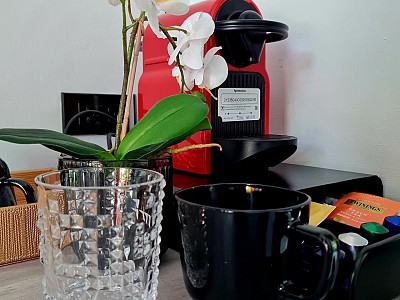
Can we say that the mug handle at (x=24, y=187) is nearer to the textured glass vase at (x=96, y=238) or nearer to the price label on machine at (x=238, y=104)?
the textured glass vase at (x=96, y=238)

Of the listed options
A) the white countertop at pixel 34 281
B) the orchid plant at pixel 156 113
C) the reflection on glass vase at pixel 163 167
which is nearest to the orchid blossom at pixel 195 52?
the orchid plant at pixel 156 113

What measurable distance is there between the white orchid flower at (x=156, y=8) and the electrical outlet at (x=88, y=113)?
0.50m

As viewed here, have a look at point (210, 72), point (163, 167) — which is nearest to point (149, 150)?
point (163, 167)

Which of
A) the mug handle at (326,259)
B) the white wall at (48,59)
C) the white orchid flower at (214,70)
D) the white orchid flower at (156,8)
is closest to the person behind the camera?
the mug handle at (326,259)

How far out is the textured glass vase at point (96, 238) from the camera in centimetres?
34

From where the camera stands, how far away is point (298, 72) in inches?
31.0

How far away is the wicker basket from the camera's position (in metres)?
0.47

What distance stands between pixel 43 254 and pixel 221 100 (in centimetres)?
39

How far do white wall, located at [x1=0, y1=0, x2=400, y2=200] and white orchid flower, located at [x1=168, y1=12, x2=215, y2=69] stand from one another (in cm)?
32

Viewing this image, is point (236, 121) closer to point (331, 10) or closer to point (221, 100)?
point (221, 100)

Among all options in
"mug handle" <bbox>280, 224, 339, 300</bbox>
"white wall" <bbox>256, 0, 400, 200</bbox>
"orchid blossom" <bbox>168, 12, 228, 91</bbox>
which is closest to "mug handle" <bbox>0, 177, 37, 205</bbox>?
"orchid blossom" <bbox>168, 12, 228, 91</bbox>

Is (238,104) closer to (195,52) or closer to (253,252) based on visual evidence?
(195,52)

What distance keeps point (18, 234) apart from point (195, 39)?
30 cm

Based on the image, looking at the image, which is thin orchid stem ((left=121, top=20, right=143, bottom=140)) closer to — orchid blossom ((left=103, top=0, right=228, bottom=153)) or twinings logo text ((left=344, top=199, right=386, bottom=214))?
orchid blossom ((left=103, top=0, right=228, bottom=153))
